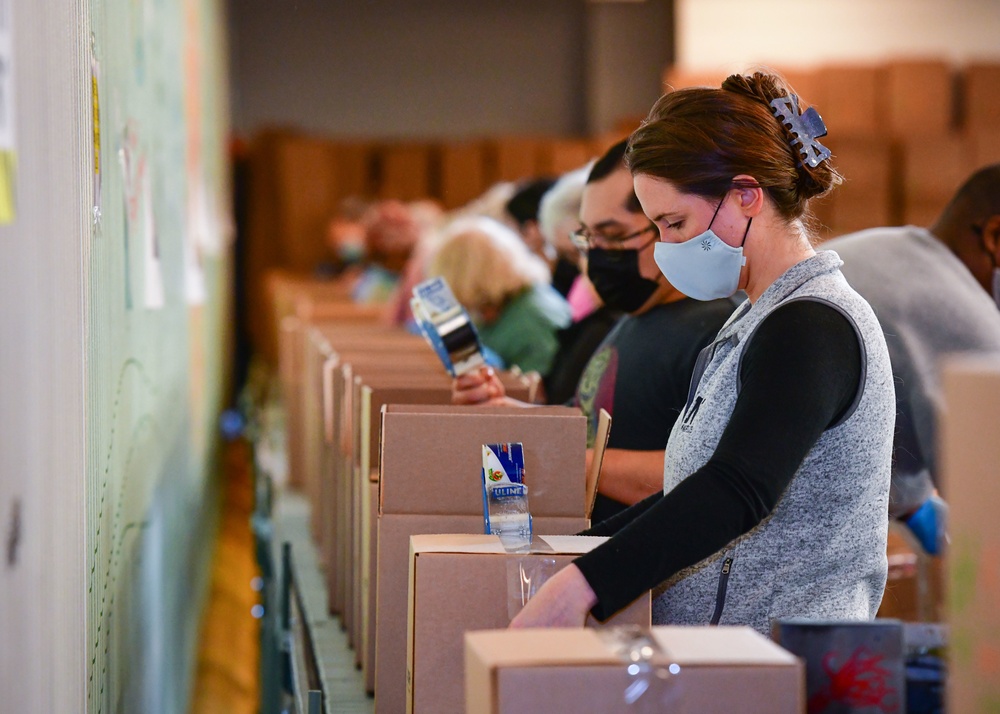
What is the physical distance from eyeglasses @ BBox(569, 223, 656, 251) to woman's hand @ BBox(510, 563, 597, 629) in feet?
3.28

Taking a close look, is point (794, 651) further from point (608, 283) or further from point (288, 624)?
point (288, 624)

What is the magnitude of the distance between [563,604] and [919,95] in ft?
31.2

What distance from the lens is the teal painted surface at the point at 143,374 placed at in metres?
1.88

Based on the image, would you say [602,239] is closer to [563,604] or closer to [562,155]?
[563,604]

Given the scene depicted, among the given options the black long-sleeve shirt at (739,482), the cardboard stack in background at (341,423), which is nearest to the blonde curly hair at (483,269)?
the cardboard stack in background at (341,423)

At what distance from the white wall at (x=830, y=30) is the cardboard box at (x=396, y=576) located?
364 inches

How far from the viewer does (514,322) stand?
10.6 ft

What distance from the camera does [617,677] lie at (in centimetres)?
111

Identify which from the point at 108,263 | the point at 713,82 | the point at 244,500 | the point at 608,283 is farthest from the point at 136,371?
the point at 244,500

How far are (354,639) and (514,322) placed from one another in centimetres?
116

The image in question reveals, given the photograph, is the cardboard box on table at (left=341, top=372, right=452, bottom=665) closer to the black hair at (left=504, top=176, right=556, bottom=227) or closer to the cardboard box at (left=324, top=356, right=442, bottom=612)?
the cardboard box at (left=324, top=356, right=442, bottom=612)

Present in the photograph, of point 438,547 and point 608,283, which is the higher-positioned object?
point 608,283

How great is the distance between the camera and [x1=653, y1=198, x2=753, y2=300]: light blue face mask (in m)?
1.53

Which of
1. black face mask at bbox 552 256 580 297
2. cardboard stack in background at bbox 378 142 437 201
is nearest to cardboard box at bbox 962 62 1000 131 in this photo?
cardboard stack in background at bbox 378 142 437 201
